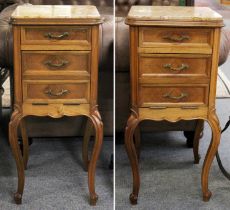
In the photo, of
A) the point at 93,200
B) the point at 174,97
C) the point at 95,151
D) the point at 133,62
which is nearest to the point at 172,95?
the point at 174,97

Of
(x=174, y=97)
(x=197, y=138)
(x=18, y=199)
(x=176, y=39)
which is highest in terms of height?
(x=176, y=39)

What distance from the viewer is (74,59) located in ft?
4.47

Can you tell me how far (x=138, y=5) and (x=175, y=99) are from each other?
1.01 ft

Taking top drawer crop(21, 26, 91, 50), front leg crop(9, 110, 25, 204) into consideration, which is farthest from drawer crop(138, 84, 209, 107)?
front leg crop(9, 110, 25, 204)

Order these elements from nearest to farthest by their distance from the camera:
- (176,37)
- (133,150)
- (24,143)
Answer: (176,37)
(133,150)
(24,143)

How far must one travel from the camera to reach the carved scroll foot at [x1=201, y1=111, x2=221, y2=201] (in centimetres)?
141

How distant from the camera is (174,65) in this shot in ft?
4.42

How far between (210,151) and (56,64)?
0.50 m

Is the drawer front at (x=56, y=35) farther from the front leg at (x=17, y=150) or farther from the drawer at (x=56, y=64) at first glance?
the front leg at (x=17, y=150)

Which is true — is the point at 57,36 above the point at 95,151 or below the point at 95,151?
above

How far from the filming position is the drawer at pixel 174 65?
1342mm

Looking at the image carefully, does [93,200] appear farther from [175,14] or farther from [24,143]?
[175,14]

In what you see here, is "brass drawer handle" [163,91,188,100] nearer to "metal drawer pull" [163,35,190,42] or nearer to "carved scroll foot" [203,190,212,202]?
"metal drawer pull" [163,35,190,42]

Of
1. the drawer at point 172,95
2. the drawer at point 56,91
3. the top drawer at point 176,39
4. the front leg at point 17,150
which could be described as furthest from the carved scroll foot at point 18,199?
the top drawer at point 176,39
